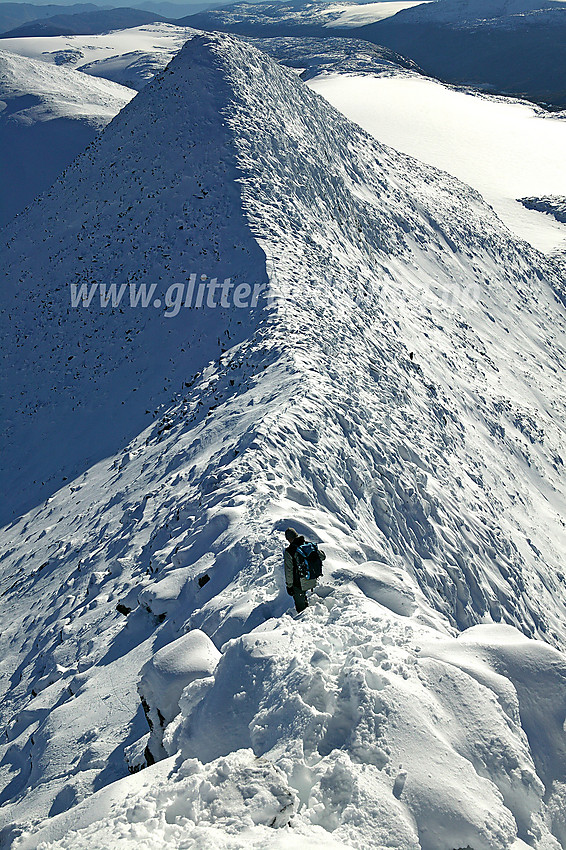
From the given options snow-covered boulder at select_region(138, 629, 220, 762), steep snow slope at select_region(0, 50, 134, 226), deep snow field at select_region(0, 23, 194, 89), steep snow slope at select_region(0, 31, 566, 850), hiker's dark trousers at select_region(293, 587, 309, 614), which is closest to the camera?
steep snow slope at select_region(0, 31, 566, 850)

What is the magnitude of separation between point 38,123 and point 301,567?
69477mm

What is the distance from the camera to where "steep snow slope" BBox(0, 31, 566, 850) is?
537cm

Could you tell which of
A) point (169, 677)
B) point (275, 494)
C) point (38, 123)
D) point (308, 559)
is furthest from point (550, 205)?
point (169, 677)

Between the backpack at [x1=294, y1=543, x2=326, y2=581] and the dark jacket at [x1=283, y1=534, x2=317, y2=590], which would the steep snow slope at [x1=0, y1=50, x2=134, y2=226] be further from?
the backpack at [x1=294, y1=543, x2=326, y2=581]

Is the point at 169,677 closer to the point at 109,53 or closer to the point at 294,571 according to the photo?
the point at 294,571

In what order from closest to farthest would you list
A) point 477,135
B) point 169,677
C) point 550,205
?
point 169,677, point 550,205, point 477,135

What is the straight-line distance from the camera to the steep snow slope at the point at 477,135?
187 ft

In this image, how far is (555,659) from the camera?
6633 mm

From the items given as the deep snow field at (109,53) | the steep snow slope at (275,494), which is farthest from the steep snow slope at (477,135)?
the deep snow field at (109,53)

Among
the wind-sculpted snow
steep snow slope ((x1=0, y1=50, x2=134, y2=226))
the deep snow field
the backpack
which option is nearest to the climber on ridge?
the backpack

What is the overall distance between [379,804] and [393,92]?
111 metres

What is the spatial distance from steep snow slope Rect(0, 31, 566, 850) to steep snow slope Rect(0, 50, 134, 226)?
30.1 m

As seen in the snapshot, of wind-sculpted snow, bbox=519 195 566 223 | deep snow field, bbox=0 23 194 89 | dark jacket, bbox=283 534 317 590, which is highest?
deep snow field, bbox=0 23 194 89

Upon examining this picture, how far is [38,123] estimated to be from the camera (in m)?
61.4
